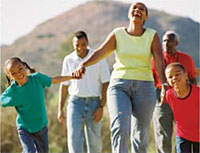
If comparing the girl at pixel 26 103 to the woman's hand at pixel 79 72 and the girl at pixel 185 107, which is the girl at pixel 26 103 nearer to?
the woman's hand at pixel 79 72

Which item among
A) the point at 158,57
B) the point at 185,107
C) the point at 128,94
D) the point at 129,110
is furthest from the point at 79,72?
the point at 185,107

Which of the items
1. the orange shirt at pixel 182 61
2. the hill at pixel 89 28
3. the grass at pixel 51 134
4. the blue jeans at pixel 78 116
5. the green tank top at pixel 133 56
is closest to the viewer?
the green tank top at pixel 133 56

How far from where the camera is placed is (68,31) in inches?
3605

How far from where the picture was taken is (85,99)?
8.04m

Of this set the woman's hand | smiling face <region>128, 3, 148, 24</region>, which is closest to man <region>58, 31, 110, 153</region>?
the woman's hand

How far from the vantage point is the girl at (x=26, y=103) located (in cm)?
731

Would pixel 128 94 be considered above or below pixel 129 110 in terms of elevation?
above

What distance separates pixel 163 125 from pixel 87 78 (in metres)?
1.24

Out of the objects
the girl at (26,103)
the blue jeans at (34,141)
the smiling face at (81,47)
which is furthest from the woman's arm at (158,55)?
the blue jeans at (34,141)

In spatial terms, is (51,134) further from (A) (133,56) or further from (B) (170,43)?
(A) (133,56)

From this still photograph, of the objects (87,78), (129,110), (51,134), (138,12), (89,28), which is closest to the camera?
(129,110)

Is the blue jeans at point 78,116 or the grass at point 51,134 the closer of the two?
the blue jeans at point 78,116

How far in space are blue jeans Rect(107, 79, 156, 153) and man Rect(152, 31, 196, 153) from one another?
1454 mm

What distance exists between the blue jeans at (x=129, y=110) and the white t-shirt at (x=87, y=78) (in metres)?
1.24
